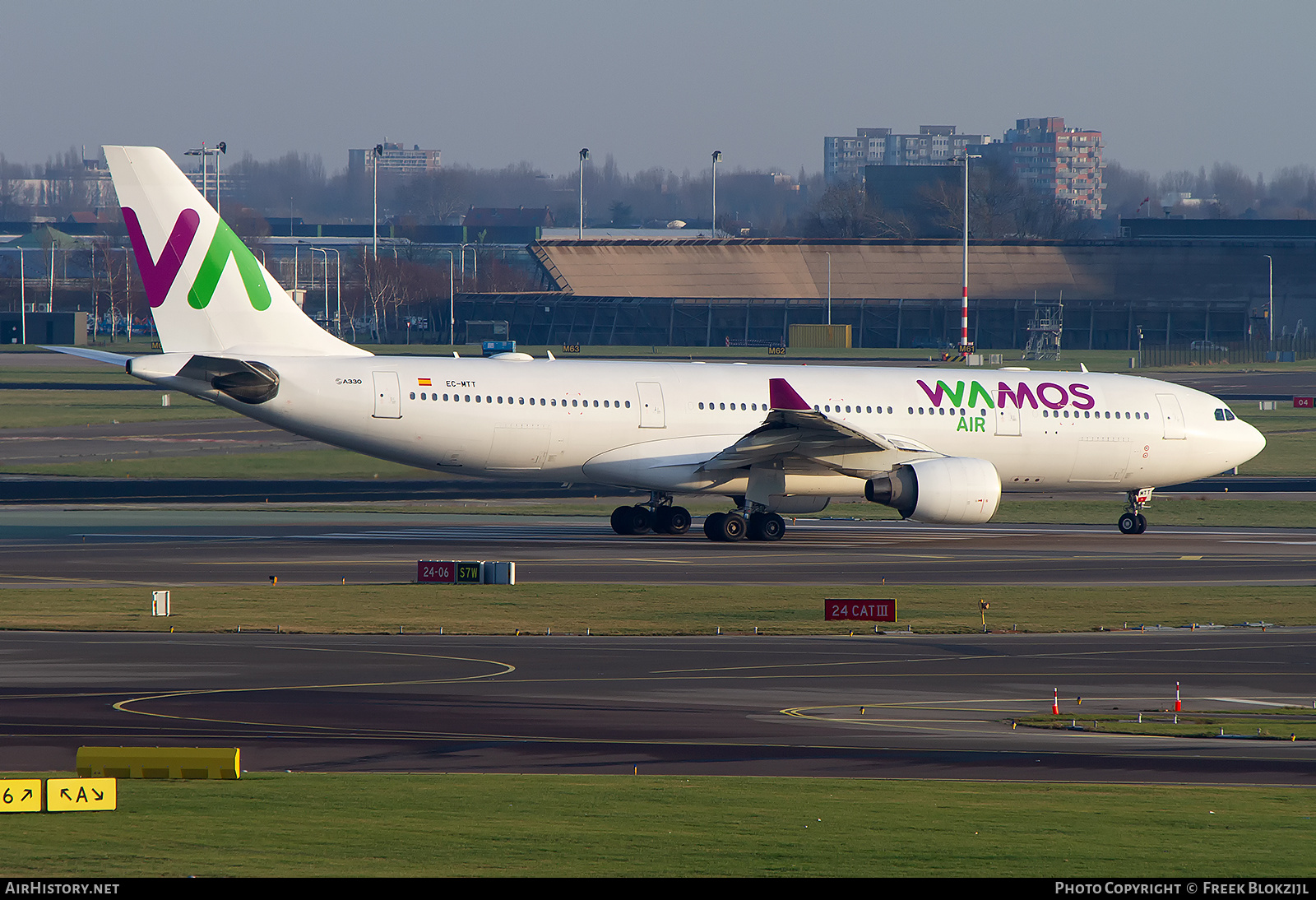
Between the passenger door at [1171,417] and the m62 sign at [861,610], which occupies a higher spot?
the passenger door at [1171,417]

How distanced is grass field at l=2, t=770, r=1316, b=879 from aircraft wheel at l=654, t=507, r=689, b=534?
81.0ft

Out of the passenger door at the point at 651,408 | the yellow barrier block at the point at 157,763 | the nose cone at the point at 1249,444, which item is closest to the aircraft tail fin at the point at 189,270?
the passenger door at the point at 651,408

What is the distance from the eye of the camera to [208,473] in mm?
55094

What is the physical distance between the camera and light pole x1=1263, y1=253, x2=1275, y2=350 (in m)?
142

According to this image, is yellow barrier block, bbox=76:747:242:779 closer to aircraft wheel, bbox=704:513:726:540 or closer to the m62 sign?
the m62 sign

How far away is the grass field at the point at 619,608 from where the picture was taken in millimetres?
27328

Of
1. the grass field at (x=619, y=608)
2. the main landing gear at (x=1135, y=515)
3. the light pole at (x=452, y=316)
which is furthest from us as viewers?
the light pole at (x=452, y=316)

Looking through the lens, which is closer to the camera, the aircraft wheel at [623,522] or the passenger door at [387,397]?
the passenger door at [387,397]

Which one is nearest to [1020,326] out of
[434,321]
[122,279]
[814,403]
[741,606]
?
[434,321]

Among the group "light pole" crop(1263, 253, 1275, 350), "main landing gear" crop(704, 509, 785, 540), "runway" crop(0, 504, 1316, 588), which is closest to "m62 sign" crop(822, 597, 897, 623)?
"runway" crop(0, 504, 1316, 588)

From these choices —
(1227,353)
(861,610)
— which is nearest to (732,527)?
(861,610)

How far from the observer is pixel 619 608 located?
2920cm

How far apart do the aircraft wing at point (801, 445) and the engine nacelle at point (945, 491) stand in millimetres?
972

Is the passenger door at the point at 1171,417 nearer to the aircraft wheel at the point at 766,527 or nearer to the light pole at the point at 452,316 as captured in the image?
the aircraft wheel at the point at 766,527
